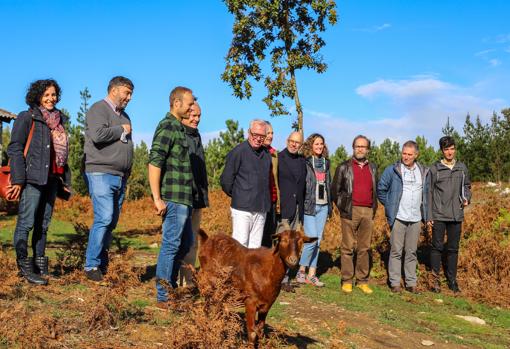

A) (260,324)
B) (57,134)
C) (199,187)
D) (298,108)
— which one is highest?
(298,108)

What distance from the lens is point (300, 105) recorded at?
18797 millimetres

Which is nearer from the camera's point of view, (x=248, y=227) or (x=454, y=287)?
(x=248, y=227)

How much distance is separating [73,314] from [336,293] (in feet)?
14.1

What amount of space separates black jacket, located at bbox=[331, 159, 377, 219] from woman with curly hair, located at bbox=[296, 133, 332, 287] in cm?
18

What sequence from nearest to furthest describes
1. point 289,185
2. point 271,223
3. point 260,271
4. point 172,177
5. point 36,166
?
point 260,271 < point 172,177 < point 36,166 < point 271,223 < point 289,185

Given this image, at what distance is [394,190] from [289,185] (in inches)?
71.5

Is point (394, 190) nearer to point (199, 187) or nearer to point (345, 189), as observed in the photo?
point (345, 189)

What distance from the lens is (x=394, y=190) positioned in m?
8.12

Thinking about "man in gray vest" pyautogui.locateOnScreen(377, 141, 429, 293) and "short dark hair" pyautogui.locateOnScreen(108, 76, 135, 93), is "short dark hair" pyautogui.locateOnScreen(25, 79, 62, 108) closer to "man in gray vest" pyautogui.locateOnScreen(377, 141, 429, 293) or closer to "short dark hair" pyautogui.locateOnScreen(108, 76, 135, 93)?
"short dark hair" pyautogui.locateOnScreen(108, 76, 135, 93)

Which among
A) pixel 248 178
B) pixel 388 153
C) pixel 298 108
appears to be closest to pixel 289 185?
pixel 248 178

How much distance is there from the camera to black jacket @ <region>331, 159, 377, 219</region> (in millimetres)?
7941

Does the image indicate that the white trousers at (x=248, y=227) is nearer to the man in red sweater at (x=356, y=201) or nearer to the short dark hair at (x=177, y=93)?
the short dark hair at (x=177, y=93)

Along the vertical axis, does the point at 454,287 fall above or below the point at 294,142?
below

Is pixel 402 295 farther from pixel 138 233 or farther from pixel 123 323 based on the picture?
pixel 138 233
